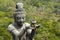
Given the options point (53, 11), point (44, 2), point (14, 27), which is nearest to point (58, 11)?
point (53, 11)

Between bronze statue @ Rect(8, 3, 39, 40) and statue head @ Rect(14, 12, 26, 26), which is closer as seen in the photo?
bronze statue @ Rect(8, 3, 39, 40)

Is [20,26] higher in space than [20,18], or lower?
lower

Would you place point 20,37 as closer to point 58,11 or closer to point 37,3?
point 58,11

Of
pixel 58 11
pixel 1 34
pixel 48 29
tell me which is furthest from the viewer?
pixel 58 11

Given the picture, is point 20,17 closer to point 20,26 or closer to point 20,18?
point 20,18

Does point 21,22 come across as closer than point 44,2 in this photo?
Yes

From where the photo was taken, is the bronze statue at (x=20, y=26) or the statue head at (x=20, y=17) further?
the statue head at (x=20, y=17)

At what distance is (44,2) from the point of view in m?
56.3

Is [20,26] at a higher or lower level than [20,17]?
lower

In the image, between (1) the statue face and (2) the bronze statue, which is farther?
(1) the statue face

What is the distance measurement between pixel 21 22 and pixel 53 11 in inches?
1634

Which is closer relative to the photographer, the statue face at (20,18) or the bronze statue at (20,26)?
the bronze statue at (20,26)

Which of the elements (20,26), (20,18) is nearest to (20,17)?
(20,18)

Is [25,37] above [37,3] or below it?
above
